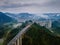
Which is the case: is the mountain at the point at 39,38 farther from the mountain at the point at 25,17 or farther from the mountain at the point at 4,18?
the mountain at the point at 4,18

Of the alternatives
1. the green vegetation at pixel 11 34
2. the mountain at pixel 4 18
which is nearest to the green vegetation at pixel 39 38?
the green vegetation at pixel 11 34

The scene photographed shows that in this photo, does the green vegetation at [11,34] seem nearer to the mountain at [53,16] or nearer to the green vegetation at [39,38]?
the green vegetation at [39,38]

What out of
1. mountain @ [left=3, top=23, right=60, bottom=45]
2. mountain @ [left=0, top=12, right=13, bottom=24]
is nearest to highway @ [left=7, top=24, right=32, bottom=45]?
mountain @ [left=3, top=23, right=60, bottom=45]

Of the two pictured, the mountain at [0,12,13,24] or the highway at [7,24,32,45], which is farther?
the mountain at [0,12,13,24]

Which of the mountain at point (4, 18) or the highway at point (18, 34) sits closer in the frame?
the highway at point (18, 34)

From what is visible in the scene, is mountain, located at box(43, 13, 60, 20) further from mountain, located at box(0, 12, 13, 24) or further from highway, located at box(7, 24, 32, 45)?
mountain, located at box(0, 12, 13, 24)

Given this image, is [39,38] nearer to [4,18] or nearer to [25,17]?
[25,17]

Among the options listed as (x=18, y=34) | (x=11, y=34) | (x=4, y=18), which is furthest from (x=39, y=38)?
(x=4, y=18)

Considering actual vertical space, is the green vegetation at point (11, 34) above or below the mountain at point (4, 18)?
below

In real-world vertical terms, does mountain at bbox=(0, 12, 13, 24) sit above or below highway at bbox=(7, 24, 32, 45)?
above

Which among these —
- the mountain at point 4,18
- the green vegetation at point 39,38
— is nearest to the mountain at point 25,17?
the mountain at point 4,18
